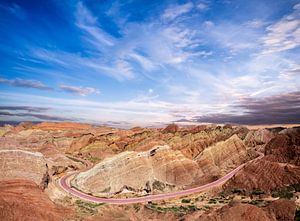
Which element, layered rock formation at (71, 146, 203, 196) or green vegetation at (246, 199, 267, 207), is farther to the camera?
layered rock formation at (71, 146, 203, 196)

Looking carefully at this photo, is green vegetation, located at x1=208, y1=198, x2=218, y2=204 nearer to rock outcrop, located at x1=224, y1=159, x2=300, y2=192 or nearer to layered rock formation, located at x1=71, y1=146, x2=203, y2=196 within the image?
layered rock formation, located at x1=71, y1=146, x2=203, y2=196

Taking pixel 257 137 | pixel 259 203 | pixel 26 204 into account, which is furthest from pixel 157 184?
pixel 257 137

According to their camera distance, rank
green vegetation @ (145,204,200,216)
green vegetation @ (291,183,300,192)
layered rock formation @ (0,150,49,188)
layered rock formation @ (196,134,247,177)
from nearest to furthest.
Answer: layered rock formation @ (0,150,49,188) → green vegetation @ (145,204,200,216) → green vegetation @ (291,183,300,192) → layered rock formation @ (196,134,247,177)

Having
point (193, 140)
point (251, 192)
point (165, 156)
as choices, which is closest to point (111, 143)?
point (193, 140)

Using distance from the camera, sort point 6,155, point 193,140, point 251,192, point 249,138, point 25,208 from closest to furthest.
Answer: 1. point 25,208
2. point 6,155
3. point 251,192
4. point 193,140
5. point 249,138

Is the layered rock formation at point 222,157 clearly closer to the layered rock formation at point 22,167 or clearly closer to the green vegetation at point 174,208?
the green vegetation at point 174,208

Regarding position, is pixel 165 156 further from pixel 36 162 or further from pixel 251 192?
pixel 36 162

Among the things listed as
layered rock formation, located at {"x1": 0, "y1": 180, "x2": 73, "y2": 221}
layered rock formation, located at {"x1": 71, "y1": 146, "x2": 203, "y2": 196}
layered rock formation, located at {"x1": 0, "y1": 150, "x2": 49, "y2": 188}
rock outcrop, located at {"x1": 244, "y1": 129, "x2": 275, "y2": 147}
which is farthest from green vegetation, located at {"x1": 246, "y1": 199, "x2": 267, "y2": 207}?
rock outcrop, located at {"x1": 244, "y1": 129, "x2": 275, "y2": 147}
